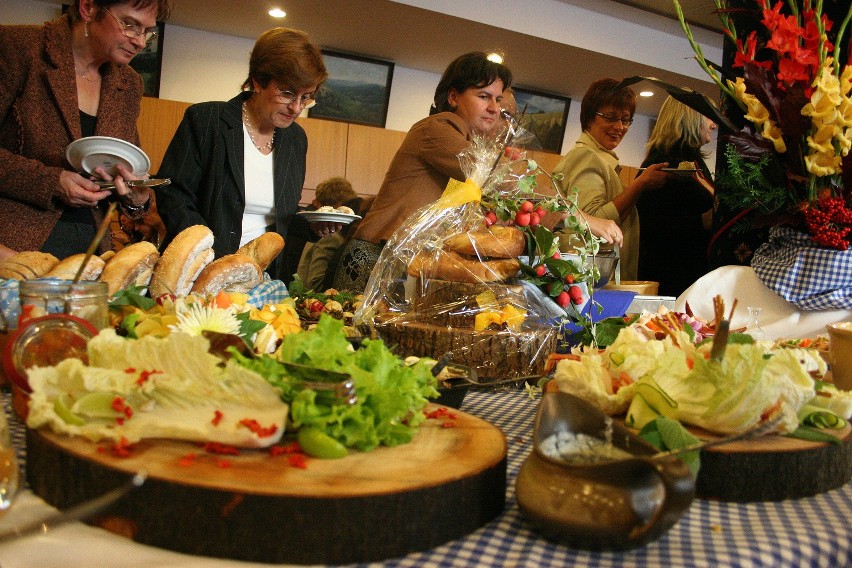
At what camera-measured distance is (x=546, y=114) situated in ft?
31.3

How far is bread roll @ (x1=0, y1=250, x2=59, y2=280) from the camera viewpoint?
5.44ft

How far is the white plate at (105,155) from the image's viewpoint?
2.46 metres

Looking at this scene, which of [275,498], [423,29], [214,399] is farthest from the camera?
[423,29]

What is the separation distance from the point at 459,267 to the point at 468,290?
0.22 ft

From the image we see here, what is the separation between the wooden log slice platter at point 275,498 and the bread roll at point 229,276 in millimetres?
1191

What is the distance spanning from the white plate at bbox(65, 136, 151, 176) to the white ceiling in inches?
167

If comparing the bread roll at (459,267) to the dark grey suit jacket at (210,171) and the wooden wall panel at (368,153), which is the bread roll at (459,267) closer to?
the dark grey suit jacket at (210,171)

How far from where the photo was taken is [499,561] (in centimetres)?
71

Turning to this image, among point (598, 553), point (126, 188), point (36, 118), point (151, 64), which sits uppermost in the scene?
point (151, 64)

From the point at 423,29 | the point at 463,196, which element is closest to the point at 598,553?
the point at 463,196

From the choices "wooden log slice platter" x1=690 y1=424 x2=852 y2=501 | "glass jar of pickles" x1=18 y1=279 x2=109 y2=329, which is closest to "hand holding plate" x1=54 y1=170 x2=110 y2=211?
"glass jar of pickles" x1=18 y1=279 x2=109 y2=329

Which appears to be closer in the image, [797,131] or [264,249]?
[797,131]

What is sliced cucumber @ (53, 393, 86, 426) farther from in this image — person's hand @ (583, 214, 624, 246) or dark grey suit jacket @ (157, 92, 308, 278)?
dark grey suit jacket @ (157, 92, 308, 278)

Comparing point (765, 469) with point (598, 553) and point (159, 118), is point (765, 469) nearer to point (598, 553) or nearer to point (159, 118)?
point (598, 553)
